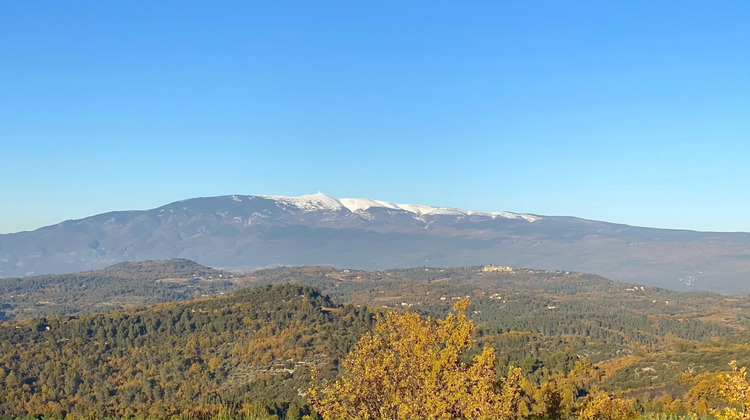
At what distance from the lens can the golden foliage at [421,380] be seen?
22.9 m

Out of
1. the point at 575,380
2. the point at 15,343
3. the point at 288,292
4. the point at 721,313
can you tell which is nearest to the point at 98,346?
the point at 15,343

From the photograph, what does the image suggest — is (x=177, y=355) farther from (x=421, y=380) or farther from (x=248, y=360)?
(x=421, y=380)

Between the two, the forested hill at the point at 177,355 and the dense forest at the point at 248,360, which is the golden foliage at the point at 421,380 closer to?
the dense forest at the point at 248,360

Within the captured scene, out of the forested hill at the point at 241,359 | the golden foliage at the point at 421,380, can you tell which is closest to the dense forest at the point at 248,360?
the forested hill at the point at 241,359

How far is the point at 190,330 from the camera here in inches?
4552

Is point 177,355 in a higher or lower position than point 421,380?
lower

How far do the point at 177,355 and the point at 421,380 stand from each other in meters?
86.7

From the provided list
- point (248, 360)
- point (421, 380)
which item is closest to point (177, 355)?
point (248, 360)

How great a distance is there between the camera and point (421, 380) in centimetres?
2456

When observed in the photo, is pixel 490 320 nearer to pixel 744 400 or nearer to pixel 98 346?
pixel 98 346

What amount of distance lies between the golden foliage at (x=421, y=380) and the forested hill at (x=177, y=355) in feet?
121

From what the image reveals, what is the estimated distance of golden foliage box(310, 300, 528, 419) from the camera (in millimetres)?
22875

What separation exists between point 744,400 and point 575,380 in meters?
54.7

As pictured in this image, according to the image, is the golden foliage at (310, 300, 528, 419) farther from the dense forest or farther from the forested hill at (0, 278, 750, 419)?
the forested hill at (0, 278, 750, 419)
